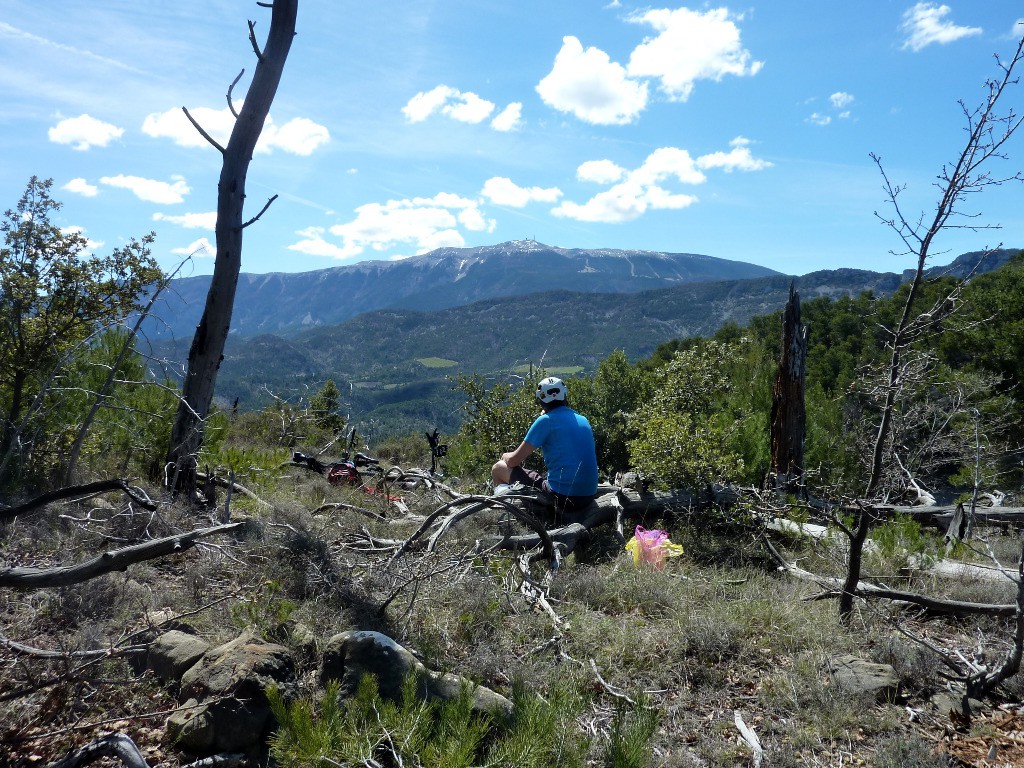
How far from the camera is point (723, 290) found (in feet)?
536

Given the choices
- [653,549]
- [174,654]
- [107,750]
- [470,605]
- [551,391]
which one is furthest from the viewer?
[551,391]

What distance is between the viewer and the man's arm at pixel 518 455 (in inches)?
237

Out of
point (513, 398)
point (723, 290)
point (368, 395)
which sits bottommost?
point (368, 395)

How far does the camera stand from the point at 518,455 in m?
6.04

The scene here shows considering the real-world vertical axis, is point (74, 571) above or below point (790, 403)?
below

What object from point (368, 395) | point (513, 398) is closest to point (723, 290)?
point (368, 395)

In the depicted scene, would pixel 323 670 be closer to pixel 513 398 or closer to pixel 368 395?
pixel 513 398

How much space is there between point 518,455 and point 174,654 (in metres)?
3.49

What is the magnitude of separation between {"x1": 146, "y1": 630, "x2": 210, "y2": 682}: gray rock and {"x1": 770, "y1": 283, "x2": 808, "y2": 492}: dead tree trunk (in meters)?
5.86

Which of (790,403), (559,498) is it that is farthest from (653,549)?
(790,403)

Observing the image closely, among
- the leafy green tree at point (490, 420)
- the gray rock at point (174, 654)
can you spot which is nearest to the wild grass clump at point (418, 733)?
the gray rock at point (174, 654)

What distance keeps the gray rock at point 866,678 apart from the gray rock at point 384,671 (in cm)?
169

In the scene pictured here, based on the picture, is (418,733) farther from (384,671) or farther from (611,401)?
(611,401)

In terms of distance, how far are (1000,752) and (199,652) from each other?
351 centimetres
